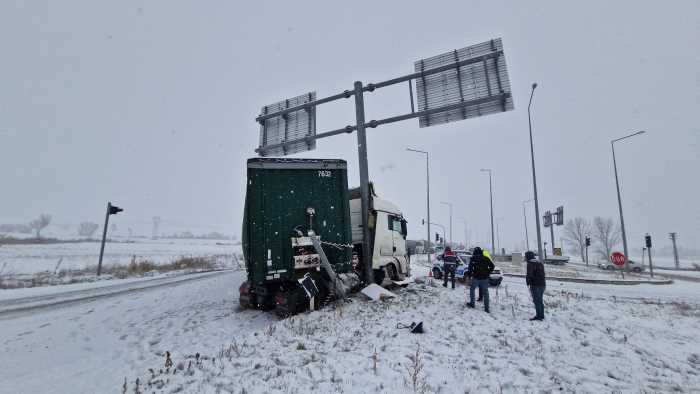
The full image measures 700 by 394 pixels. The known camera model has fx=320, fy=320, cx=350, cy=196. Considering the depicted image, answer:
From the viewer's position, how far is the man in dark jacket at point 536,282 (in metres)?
7.32

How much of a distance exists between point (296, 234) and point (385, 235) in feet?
14.1

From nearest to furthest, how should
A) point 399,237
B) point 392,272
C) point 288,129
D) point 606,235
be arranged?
point 288,129 < point 392,272 < point 399,237 < point 606,235

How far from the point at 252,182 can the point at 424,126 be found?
5336 millimetres

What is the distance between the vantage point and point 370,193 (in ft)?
36.3

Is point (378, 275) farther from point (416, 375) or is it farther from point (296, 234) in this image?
point (416, 375)

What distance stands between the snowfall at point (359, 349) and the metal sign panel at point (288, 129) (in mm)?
5678

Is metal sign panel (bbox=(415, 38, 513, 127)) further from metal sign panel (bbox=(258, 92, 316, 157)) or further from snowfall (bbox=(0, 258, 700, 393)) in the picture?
snowfall (bbox=(0, 258, 700, 393))

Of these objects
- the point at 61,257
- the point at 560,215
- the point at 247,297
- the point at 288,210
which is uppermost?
the point at 560,215

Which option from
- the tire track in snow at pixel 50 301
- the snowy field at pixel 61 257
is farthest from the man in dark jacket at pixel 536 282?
the snowy field at pixel 61 257

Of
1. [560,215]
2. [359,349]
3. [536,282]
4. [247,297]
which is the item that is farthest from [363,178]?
[560,215]

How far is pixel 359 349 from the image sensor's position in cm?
508

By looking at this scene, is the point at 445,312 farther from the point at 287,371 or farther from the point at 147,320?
the point at 147,320

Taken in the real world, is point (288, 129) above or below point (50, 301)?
above

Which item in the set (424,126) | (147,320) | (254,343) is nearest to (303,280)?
(254,343)
